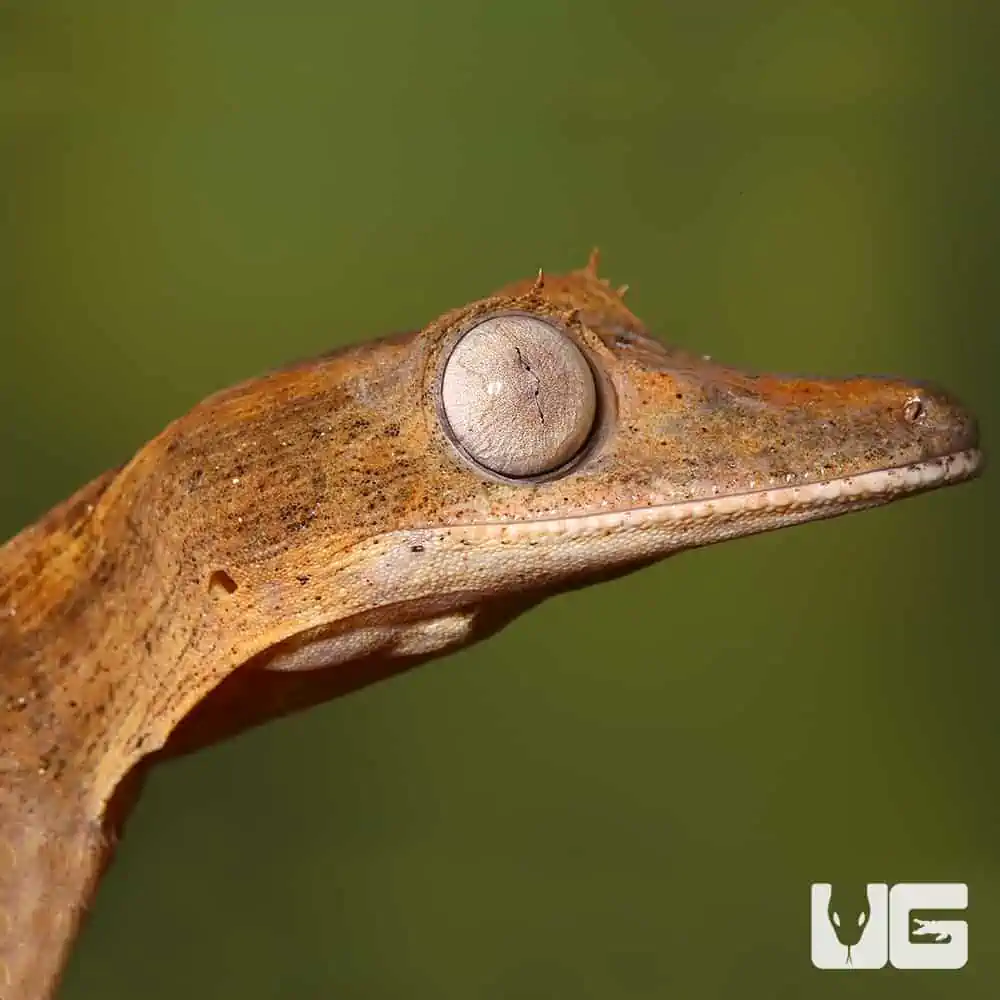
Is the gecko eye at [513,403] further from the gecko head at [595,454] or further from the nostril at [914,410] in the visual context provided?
the nostril at [914,410]

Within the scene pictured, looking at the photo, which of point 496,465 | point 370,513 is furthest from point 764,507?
point 370,513

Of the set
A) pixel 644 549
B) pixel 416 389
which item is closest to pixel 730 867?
pixel 644 549
